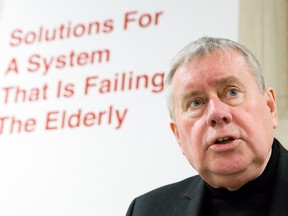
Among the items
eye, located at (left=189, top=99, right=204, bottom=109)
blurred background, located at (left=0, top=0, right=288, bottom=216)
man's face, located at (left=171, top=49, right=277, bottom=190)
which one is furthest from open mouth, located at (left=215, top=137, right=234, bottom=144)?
blurred background, located at (left=0, top=0, right=288, bottom=216)

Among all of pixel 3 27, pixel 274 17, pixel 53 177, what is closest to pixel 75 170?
pixel 53 177

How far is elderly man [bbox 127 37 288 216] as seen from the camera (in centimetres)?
138

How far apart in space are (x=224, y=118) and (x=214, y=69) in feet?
0.56

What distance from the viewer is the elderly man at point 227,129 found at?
4.54ft

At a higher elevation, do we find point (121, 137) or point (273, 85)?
point (273, 85)

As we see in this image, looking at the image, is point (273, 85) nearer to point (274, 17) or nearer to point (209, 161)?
point (274, 17)

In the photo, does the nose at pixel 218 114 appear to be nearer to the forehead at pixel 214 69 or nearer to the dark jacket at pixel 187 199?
the forehead at pixel 214 69

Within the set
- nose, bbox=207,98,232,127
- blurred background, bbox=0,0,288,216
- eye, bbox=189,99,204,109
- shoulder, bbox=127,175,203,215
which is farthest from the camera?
blurred background, bbox=0,0,288,216

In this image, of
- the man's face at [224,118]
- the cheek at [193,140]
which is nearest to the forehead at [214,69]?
the man's face at [224,118]

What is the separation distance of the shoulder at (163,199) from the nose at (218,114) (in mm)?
386

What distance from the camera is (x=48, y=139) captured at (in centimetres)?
239

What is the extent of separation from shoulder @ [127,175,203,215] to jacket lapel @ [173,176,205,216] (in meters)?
0.02

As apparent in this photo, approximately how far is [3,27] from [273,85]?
4.75ft

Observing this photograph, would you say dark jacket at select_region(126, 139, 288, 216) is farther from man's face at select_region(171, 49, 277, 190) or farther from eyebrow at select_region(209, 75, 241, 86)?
eyebrow at select_region(209, 75, 241, 86)
